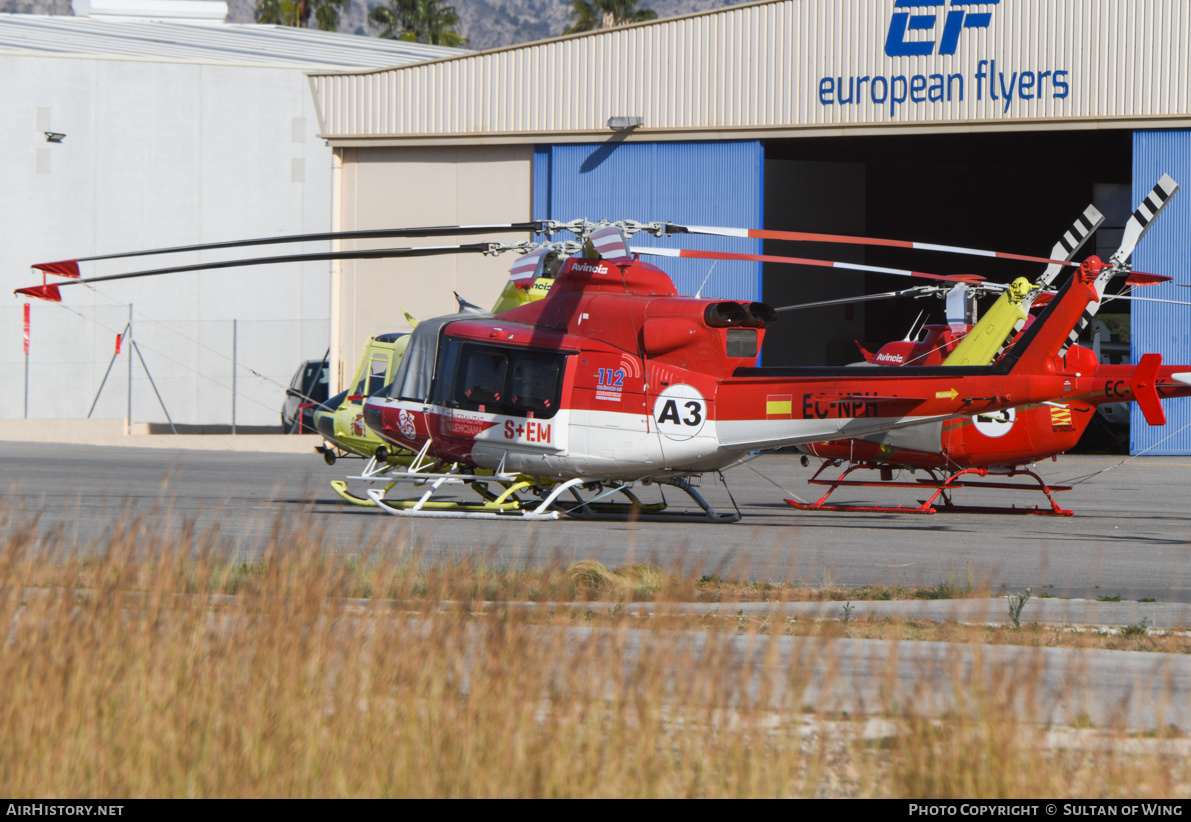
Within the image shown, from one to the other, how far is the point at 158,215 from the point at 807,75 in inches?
782

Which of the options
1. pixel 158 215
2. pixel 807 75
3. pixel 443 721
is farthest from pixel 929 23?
pixel 443 721

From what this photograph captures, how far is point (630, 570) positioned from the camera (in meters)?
9.00

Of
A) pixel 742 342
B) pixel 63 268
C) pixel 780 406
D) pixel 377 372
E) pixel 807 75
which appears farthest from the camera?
pixel 807 75

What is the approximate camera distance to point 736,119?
28453 millimetres

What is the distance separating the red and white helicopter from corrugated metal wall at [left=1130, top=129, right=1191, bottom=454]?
1304cm

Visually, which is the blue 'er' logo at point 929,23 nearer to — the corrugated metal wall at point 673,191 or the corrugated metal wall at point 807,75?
the corrugated metal wall at point 807,75

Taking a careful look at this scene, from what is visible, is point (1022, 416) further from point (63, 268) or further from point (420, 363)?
point (63, 268)

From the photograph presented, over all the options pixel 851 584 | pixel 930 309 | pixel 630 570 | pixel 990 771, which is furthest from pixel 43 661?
pixel 930 309

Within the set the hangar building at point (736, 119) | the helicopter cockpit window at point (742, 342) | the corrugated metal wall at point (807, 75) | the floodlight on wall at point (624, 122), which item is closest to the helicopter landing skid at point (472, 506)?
the helicopter cockpit window at point (742, 342)

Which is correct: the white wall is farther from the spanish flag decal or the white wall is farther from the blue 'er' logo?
the spanish flag decal

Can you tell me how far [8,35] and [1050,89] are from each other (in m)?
31.7

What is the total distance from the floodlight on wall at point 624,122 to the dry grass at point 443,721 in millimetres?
24145

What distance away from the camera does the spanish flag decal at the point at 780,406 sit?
1376 centimetres

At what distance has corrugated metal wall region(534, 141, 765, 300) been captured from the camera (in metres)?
28.7
